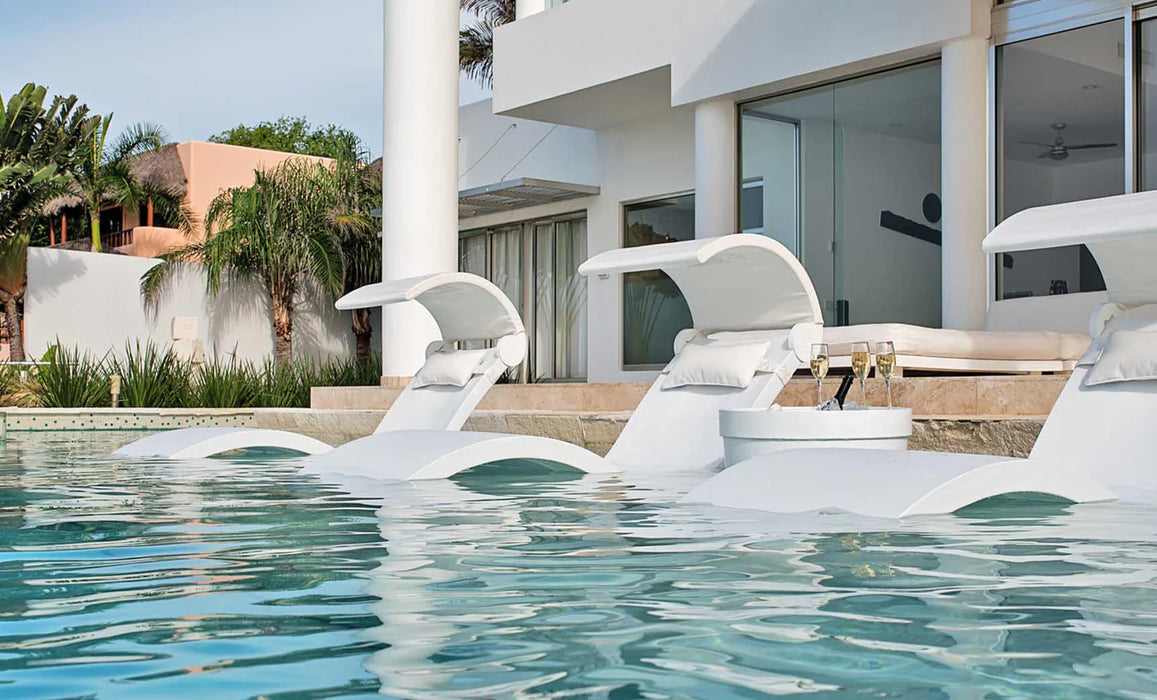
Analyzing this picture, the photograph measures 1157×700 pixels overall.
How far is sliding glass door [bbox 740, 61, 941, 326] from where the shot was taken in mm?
11734

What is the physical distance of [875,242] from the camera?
1209cm

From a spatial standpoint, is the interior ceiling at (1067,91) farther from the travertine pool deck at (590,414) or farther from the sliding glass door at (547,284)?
the sliding glass door at (547,284)

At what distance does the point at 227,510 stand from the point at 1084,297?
24.9 ft

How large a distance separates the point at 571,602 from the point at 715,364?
4838 mm

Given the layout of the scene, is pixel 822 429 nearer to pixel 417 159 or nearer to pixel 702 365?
pixel 702 365

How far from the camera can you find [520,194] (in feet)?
57.0

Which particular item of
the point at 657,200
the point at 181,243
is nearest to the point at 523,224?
the point at 657,200

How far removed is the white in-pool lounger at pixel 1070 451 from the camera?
455cm

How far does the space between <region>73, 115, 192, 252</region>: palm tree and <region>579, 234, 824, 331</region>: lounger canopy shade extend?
27.4 m

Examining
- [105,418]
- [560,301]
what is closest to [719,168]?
[560,301]

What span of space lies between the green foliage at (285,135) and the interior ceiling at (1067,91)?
144ft

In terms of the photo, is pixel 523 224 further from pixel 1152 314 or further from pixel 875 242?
pixel 1152 314

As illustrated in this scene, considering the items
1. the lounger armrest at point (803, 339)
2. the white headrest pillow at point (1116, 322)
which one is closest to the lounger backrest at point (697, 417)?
the lounger armrest at point (803, 339)

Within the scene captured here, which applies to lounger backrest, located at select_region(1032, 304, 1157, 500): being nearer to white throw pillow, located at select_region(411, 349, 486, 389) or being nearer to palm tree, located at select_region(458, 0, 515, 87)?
white throw pillow, located at select_region(411, 349, 486, 389)
